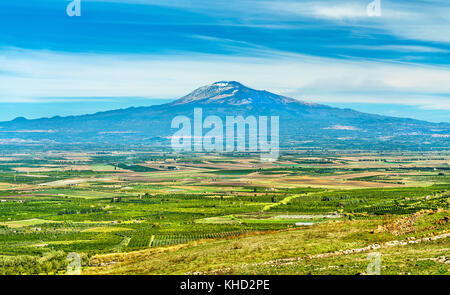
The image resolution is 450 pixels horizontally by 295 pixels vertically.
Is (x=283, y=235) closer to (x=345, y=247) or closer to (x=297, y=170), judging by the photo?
(x=345, y=247)

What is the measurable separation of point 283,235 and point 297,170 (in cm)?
10940

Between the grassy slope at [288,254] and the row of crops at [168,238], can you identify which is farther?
the row of crops at [168,238]

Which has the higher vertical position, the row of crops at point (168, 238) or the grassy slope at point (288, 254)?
the grassy slope at point (288, 254)

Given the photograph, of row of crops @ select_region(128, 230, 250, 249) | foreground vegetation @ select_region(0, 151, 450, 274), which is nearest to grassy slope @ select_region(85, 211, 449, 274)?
foreground vegetation @ select_region(0, 151, 450, 274)

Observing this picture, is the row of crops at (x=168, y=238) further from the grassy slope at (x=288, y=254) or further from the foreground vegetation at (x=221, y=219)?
the grassy slope at (x=288, y=254)

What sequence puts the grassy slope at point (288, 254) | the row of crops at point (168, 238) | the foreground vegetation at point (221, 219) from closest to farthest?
the grassy slope at point (288, 254), the foreground vegetation at point (221, 219), the row of crops at point (168, 238)

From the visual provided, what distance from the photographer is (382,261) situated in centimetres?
2309

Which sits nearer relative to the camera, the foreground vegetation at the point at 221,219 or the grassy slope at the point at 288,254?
the grassy slope at the point at 288,254

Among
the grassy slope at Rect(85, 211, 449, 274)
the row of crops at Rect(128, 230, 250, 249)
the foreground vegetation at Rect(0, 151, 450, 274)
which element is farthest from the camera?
the row of crops at Rect(128, 230, 250, 249)

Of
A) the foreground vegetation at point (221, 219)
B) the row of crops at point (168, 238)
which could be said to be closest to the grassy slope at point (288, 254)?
the foreground vegetation at point (221, 219)

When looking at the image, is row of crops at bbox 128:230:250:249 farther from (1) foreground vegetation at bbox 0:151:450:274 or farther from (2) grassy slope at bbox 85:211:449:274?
(2) grassy slope at bbox 85:211:449:274

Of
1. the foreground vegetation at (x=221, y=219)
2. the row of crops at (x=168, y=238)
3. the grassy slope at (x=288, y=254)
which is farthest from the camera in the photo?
the row of crops at (x=168, y=238)
